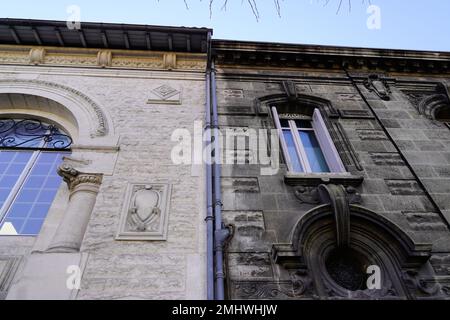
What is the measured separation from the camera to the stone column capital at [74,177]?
17.0ft

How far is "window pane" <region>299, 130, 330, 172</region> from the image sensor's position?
6.27 m

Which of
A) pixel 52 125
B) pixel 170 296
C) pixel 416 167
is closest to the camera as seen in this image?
pixel 170 296

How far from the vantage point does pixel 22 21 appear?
7773mm

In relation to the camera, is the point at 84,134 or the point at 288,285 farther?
the point at 84,134

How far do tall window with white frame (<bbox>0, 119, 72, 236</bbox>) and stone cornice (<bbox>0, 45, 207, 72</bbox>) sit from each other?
5.64 feet

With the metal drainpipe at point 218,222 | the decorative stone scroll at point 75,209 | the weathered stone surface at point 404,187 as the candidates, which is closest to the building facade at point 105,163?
the decorative stone scroll at point 75,209

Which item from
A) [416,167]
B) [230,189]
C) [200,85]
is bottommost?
[230,189]

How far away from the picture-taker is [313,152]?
21.7 feet

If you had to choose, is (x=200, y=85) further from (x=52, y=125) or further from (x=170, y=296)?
(x=170, y=296)

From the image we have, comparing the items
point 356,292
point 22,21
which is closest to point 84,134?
point 22,21

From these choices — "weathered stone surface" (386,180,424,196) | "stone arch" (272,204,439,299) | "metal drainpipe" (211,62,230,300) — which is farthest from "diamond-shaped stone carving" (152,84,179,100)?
"weathered stone surface" (386,180,424,196)

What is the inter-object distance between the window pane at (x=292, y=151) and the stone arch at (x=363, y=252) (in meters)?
1.37

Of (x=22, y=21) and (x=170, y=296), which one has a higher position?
(x=22, y=21)
